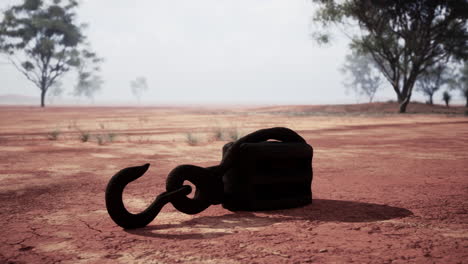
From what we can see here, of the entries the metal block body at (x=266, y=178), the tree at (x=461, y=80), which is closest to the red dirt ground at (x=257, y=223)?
the metal block body at (x=266, y=178)

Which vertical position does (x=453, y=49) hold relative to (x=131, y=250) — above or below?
above

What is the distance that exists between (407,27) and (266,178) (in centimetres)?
2977

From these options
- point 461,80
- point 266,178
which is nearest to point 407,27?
point 266,178

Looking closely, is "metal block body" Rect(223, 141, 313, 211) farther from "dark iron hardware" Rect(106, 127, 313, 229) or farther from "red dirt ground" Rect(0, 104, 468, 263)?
"red dirt ground" Rect(0, 104, 468, 263)

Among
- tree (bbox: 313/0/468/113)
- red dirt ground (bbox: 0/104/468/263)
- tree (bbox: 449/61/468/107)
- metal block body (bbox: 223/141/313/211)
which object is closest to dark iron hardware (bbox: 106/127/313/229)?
metal block body (bbox: 223/141/313/211)

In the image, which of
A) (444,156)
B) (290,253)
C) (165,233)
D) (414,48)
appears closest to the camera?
(290,253)

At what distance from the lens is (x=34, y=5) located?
51.2 m

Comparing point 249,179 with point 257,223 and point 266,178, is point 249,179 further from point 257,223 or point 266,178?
point 257,223

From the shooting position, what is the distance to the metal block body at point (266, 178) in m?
3.53

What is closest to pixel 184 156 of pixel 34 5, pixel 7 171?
pixel 7 171

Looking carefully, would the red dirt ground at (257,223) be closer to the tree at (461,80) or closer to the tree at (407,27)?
the tree at (407,27)

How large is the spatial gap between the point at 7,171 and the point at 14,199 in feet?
7.17

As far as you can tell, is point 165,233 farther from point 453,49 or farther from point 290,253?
point 453,49

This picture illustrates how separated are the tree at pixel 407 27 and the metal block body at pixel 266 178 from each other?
2774 cm
